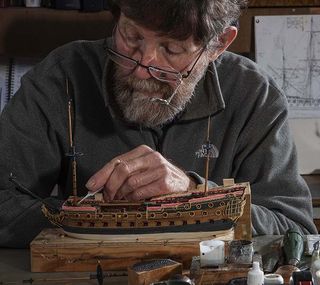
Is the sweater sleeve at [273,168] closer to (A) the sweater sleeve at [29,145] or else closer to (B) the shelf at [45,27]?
(A) the sweater sleeve at [29,145]

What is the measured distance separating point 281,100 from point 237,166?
8.9 inches

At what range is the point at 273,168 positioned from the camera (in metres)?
2.01

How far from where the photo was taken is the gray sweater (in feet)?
6.65

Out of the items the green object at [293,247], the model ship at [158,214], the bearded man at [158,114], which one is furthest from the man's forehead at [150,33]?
the green object at [293,247]

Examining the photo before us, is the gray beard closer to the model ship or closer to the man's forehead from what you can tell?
the man's forehead

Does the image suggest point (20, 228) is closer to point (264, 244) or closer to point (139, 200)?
point (139, 200)

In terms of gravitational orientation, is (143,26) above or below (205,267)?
above

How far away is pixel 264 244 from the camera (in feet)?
5.58

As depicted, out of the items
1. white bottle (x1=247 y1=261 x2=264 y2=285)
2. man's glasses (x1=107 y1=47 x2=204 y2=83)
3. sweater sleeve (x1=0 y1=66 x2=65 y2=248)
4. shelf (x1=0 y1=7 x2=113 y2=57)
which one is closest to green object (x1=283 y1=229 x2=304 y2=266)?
white bottle (x1=247 y1=261 x2=264 y2=285)

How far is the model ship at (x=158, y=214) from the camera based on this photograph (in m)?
1.59

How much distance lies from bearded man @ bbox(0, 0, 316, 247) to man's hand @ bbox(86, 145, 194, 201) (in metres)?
0.07

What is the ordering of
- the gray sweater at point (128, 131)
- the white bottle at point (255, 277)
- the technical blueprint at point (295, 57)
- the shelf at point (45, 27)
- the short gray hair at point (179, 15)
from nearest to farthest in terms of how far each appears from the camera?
1. the white bottle at point (255, 277)
2. the short gray hair at point (179, 15)
3. the gray sweater at point (128, 131)
4. the shelf at point (45, 27)
5. the technical blueprint at point (295, 57)

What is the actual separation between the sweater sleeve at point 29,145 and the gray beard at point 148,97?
217mm

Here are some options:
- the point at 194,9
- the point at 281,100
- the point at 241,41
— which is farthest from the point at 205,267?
the point at 241,41
